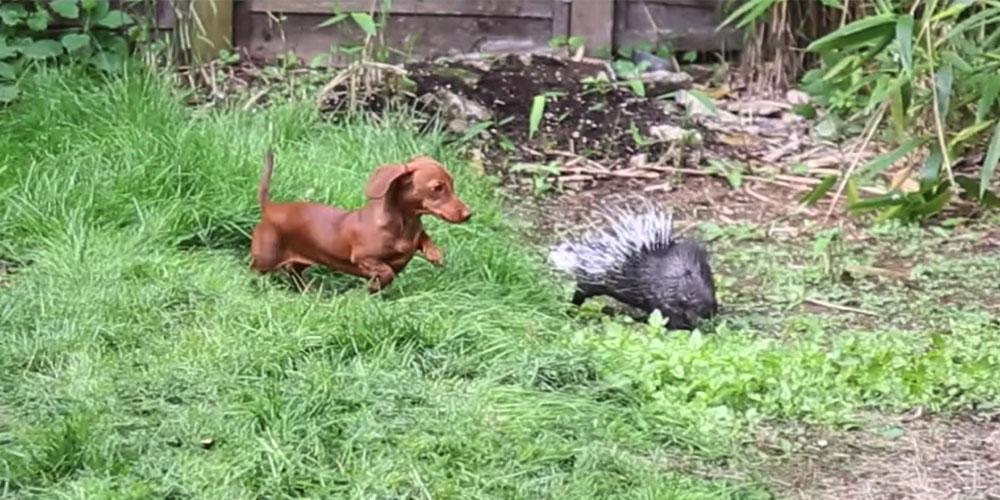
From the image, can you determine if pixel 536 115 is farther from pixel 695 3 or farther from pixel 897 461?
pixel 897 461

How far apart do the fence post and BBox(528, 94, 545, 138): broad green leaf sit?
1.51 metres

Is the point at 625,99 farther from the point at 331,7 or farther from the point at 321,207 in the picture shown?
the point at 321,207

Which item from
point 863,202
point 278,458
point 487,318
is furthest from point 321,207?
point 863,202

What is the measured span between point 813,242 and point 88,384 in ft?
9.12

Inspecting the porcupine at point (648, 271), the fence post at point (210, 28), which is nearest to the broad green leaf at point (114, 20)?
the fence post at point (210, 28)

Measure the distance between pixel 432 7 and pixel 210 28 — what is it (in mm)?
1043

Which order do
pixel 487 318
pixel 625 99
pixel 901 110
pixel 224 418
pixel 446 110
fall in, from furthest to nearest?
1. pixel 625 99
2. pixel 446 110
3. pixel 901 110
4. pixel 487 318
5. pixel 224 418

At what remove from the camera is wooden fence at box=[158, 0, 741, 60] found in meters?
6.72

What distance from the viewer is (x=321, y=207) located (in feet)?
13.5

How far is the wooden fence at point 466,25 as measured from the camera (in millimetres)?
6723

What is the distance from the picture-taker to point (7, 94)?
5480 mm

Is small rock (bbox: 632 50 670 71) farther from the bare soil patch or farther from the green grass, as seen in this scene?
the bare soil patch

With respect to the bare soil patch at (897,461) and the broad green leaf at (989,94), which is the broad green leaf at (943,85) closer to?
the broad green leaf at (989,94)

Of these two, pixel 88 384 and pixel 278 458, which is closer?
pixel 278 458
